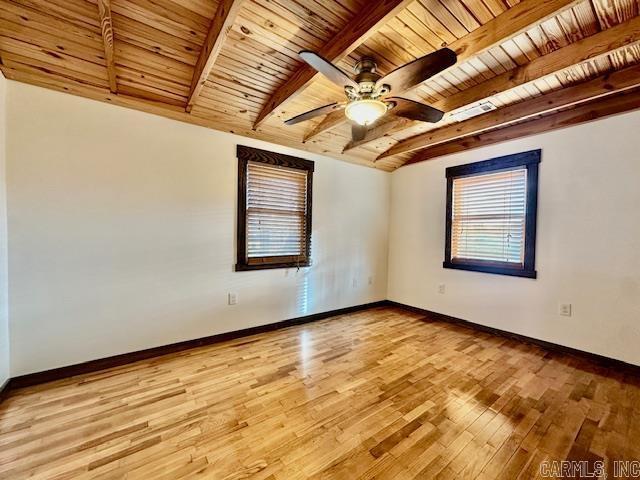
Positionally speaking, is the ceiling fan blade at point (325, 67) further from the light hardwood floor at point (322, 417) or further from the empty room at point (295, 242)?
the light hardwood floor at point (322, 417)

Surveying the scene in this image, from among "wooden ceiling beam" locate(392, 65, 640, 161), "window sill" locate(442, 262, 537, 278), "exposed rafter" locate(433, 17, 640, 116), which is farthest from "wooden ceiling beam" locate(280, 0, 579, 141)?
"window sill" locate(442, 262, 537, 278)

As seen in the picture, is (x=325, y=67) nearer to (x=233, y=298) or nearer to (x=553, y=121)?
(x=233, y=298)

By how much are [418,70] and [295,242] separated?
2.47m

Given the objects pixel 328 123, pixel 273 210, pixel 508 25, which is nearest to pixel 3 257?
pixel 273 210

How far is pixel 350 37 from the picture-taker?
1.78 m

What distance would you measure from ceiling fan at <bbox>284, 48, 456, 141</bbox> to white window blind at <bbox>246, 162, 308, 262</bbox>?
120 cm

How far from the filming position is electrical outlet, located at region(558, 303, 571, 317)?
2.82 meters

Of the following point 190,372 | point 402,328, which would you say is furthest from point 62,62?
point 402,328

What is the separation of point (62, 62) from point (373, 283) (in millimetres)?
4394

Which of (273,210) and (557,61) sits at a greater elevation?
(557,61)

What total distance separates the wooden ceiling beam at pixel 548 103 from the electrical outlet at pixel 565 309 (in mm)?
2031

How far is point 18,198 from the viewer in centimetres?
206

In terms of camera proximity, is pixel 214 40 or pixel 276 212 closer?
pixel 214 40

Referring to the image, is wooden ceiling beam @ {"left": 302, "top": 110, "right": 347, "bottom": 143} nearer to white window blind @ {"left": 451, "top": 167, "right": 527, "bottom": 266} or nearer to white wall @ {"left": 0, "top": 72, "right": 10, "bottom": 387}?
white window blind @ {"left": 451, "top": 167, "right": 527, "bottom": 266}
